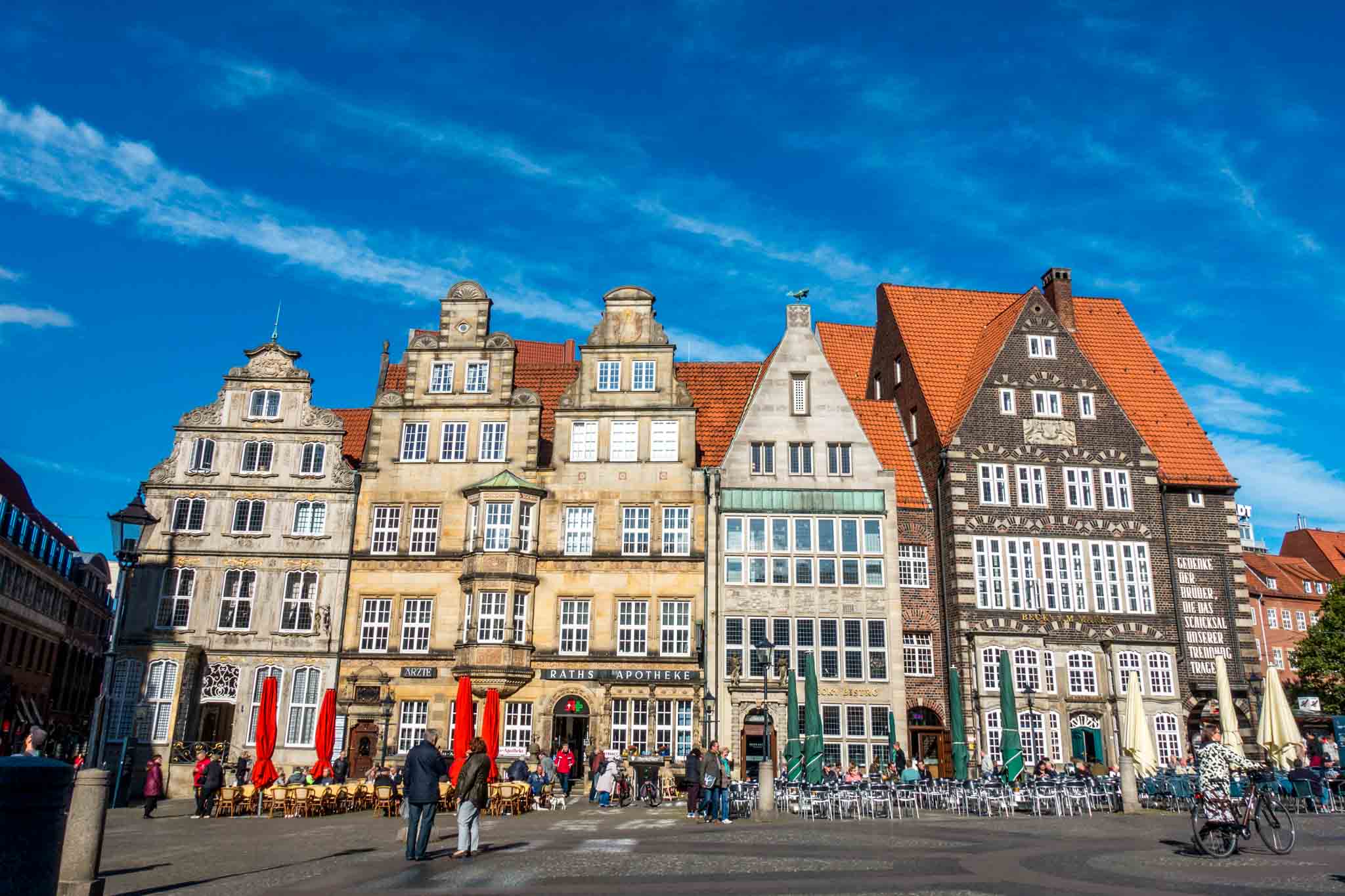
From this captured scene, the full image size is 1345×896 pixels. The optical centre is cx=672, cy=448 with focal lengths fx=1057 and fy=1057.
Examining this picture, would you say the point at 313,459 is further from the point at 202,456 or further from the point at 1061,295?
the point at 1061,295

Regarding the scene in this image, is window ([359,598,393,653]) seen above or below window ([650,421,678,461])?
below

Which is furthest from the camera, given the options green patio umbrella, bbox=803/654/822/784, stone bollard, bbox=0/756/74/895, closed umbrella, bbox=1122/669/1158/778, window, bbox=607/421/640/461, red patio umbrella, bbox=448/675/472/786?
window, bbox=607/421/640/461

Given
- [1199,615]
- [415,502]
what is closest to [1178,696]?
[1199,615]

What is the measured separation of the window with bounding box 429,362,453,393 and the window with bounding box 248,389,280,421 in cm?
575

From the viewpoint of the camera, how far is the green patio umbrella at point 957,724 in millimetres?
32219

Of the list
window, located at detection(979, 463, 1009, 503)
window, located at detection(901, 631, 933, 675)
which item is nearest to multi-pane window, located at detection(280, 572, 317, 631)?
window, located at detection(901, 631, 933, 675)

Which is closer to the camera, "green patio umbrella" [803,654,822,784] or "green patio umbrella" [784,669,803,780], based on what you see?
"green patio umbrella" [803,654,822,784]

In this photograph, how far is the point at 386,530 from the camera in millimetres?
38719

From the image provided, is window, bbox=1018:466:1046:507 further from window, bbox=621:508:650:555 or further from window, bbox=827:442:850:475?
window, bbox=621:508:650:555

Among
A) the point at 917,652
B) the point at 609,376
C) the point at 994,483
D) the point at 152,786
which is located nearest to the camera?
the point at 152,786

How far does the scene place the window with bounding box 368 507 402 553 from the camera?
38.5 m

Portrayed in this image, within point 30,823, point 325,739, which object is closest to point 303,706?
point 325,739

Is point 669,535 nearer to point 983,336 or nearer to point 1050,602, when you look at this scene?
point 1050,602

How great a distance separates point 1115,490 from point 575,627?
21.3 meters
